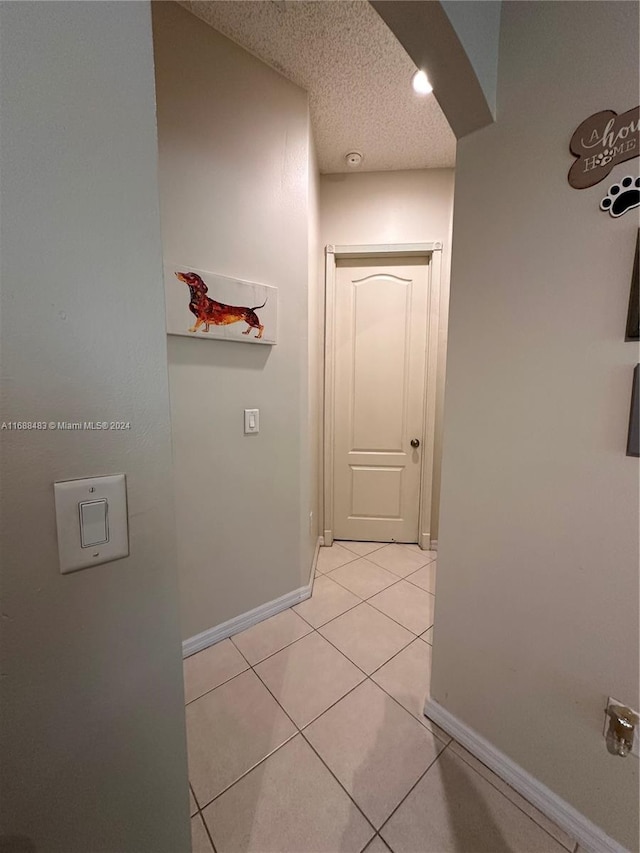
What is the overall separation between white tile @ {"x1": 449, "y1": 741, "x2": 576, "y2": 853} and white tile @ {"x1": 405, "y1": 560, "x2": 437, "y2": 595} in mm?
976

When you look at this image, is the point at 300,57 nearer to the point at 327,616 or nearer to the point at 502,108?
the point at 502,108

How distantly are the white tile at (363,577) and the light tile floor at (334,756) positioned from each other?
27 centimetres

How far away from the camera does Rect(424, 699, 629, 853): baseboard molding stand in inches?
35.9

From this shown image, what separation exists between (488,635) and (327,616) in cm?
102

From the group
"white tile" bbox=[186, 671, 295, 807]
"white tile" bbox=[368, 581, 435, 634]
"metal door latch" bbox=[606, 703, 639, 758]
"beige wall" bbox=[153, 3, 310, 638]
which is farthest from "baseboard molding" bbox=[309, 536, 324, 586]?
"metal door latch" bbox=[606, 703, 639, 758]

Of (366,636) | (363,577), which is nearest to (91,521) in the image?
(366,636)

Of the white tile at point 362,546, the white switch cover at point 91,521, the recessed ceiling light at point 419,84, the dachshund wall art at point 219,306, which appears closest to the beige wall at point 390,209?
the recessed ceiling light at point 419,84

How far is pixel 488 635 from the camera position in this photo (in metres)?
1.10

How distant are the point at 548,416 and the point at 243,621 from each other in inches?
69.6

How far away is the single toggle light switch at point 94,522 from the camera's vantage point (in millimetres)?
463

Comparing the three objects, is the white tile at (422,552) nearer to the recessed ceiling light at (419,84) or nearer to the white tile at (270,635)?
the white tile at (270,635)

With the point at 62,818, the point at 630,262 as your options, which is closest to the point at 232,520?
the point at 62,818

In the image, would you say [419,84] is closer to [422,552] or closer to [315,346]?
[315,346]

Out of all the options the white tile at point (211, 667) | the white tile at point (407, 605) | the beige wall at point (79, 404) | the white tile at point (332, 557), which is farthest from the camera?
the white tile at point (332, 557)
